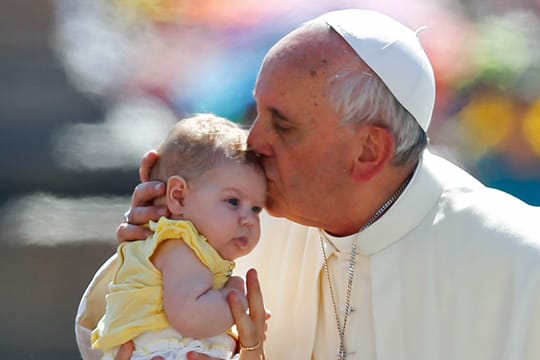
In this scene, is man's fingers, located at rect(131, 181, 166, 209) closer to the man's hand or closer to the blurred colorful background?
the man's hand

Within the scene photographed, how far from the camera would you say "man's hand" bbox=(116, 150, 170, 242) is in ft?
9.70

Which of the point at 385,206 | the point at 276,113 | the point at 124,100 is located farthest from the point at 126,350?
the point at 124,100

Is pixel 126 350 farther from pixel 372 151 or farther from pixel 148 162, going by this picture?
pixel 372 151

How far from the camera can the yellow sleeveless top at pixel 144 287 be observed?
2.83 m

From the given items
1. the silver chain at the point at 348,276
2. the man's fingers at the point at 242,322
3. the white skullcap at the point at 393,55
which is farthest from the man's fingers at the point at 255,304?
the white skullcap at the point at 393,55

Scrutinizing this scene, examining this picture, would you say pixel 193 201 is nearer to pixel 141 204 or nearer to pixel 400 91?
pixel 141 204

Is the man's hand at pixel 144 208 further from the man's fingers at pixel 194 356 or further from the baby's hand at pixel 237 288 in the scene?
the man's fingers at pixel 194 356

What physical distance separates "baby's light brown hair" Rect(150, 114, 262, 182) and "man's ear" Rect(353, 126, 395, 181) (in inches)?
13.9

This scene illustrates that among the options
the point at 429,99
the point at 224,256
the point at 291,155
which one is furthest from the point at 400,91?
the point at 224,256

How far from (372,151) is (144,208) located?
0.69 metres

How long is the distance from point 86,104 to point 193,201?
20.7ft

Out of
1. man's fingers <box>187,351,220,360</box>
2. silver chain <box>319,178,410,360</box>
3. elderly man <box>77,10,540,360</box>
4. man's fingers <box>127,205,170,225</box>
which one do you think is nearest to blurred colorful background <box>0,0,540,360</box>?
silver chain <box>319,178,410,360</box>

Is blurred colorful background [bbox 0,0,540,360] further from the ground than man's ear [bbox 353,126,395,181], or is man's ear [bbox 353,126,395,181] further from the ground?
man's ear [bbox 353,126,395,181]

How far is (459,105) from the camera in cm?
821
